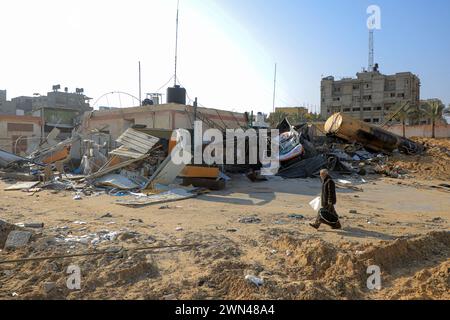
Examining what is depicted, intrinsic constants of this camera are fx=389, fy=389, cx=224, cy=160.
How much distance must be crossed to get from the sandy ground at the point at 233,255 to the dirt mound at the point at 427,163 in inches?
421

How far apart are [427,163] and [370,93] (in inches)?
1852

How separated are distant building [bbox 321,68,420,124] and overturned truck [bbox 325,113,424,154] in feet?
135

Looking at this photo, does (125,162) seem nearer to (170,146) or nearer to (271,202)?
(170,146)

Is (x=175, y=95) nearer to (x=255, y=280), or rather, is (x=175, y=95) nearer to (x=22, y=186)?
(x=22, y=186)

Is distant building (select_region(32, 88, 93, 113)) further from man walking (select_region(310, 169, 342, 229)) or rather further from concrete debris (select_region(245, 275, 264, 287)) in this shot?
concrete debris (select_region(245, 275, 264, 287))

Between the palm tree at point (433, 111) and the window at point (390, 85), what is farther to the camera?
the window at point (390, 85)

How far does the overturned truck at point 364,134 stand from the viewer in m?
23.9

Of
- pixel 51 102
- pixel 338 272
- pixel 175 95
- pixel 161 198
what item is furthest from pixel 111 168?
pixel 51 102

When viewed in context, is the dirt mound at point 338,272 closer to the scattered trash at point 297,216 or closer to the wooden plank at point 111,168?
the scattered trash at point 297,216

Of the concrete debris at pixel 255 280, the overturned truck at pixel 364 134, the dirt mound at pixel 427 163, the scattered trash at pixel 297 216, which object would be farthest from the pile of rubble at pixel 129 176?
the overturned truck at pixel 364 134

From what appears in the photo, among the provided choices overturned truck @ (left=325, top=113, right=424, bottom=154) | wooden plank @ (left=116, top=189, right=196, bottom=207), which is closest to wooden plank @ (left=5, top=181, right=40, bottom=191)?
wooden plank @ (left=116, top=189, right=196, bottom=207)

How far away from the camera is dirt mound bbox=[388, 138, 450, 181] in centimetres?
1974

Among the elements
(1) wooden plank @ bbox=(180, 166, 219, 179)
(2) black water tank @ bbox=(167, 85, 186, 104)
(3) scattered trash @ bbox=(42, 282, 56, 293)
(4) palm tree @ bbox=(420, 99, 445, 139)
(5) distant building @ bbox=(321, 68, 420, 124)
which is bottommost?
(3) scattered trash @ bbox=(42, 282, 56, 293)
